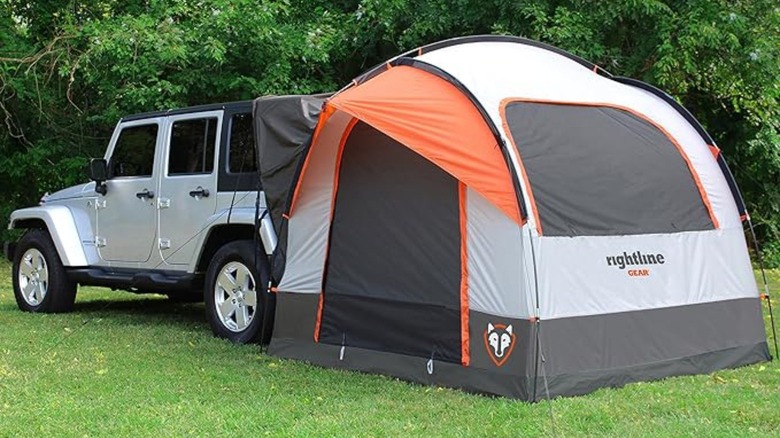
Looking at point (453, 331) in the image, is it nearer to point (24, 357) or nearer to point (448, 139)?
point (448, 139)

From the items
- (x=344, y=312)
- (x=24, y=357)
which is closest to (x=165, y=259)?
(x=24, y=357)

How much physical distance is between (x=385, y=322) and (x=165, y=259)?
278 cm

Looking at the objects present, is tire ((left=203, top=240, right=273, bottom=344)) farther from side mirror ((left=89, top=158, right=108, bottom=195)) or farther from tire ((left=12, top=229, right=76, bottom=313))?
tire ((left=12, top=229, right=76, bottom=313))

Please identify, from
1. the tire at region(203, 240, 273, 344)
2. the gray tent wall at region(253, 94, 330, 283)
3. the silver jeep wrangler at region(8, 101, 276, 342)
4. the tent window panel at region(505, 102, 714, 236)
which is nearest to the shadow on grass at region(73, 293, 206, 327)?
the silver jeep wrangler at region(8, 101, 276, 342)

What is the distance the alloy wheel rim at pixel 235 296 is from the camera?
826 cm

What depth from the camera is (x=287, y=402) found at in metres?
6.12

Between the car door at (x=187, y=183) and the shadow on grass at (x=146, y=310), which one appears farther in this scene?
the shadow on grass at (x=146, y=310)

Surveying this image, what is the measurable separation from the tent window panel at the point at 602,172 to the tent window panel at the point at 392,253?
63cm

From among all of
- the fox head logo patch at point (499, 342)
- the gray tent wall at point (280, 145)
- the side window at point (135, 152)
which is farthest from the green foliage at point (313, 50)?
the fox head logo patch at point (499, 342)

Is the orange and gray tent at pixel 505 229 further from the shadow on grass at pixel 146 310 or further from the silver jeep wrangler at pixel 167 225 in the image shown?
the shadow on grass at pixel 146 310

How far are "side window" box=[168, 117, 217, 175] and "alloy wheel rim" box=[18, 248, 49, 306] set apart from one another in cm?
224

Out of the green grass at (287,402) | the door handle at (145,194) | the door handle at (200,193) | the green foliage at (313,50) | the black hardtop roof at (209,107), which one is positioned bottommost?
the green grass at (287,402)

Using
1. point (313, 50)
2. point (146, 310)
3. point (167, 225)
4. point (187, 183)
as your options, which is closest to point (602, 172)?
point (187, 183)

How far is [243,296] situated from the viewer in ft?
27.3
